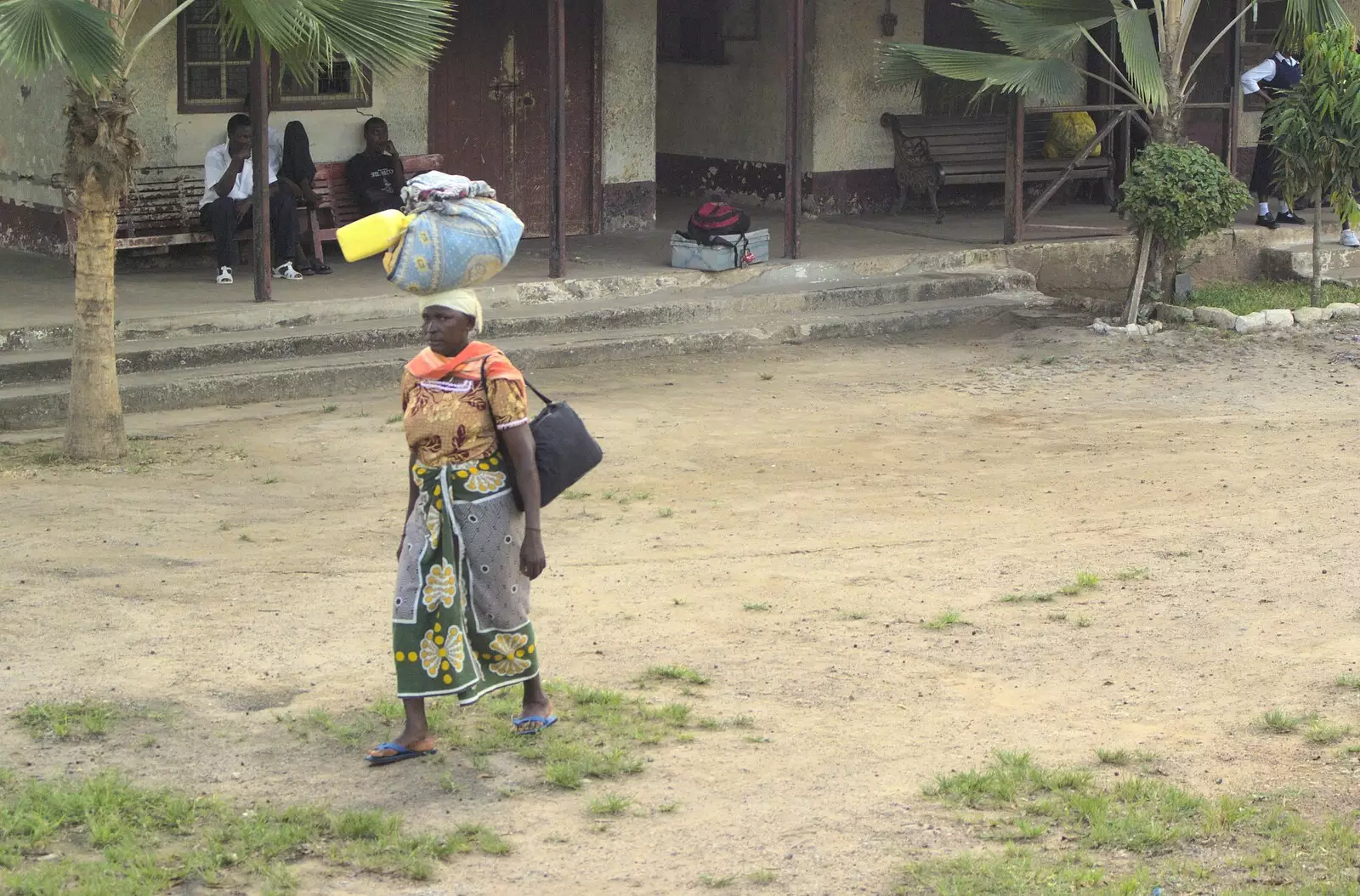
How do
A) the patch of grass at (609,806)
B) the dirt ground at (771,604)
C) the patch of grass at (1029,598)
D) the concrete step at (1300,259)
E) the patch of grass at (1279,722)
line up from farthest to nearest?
the concrete step at (1300,259)
the patch of grass at (1029,598)
the patch of grass at (1279,722)
the dirt ground at (771,604)
the patch of grass at (609,806)

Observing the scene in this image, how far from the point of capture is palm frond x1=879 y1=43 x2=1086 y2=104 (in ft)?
41.8

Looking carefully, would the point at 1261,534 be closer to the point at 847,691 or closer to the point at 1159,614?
the point at 1159,614

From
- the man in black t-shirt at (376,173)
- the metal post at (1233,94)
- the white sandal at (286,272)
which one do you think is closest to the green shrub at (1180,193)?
the metal post at (1233,94)

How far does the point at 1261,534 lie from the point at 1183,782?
299 centimetres

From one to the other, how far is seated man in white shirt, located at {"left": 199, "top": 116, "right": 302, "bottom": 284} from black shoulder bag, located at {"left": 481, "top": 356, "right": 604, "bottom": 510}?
7393 millimetres

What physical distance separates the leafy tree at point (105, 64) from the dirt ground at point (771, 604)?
513 millimetres

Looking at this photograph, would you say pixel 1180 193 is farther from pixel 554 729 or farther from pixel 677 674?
pixel 554 729

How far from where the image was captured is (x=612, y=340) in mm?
12086

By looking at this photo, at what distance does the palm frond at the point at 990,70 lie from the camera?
41.8 feet

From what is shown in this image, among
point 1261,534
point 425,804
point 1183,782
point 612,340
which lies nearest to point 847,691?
point 1183,782

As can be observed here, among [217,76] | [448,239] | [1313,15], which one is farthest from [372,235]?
[1313,15]

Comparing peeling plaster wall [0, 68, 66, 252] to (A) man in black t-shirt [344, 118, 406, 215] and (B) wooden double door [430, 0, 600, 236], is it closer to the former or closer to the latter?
(A) man in black t-shirt [344, 118, 406, 215]

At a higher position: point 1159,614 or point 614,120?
point 614,120

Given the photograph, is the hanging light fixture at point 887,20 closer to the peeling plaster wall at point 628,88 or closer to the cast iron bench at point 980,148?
the cast iron bench at point 980,148
